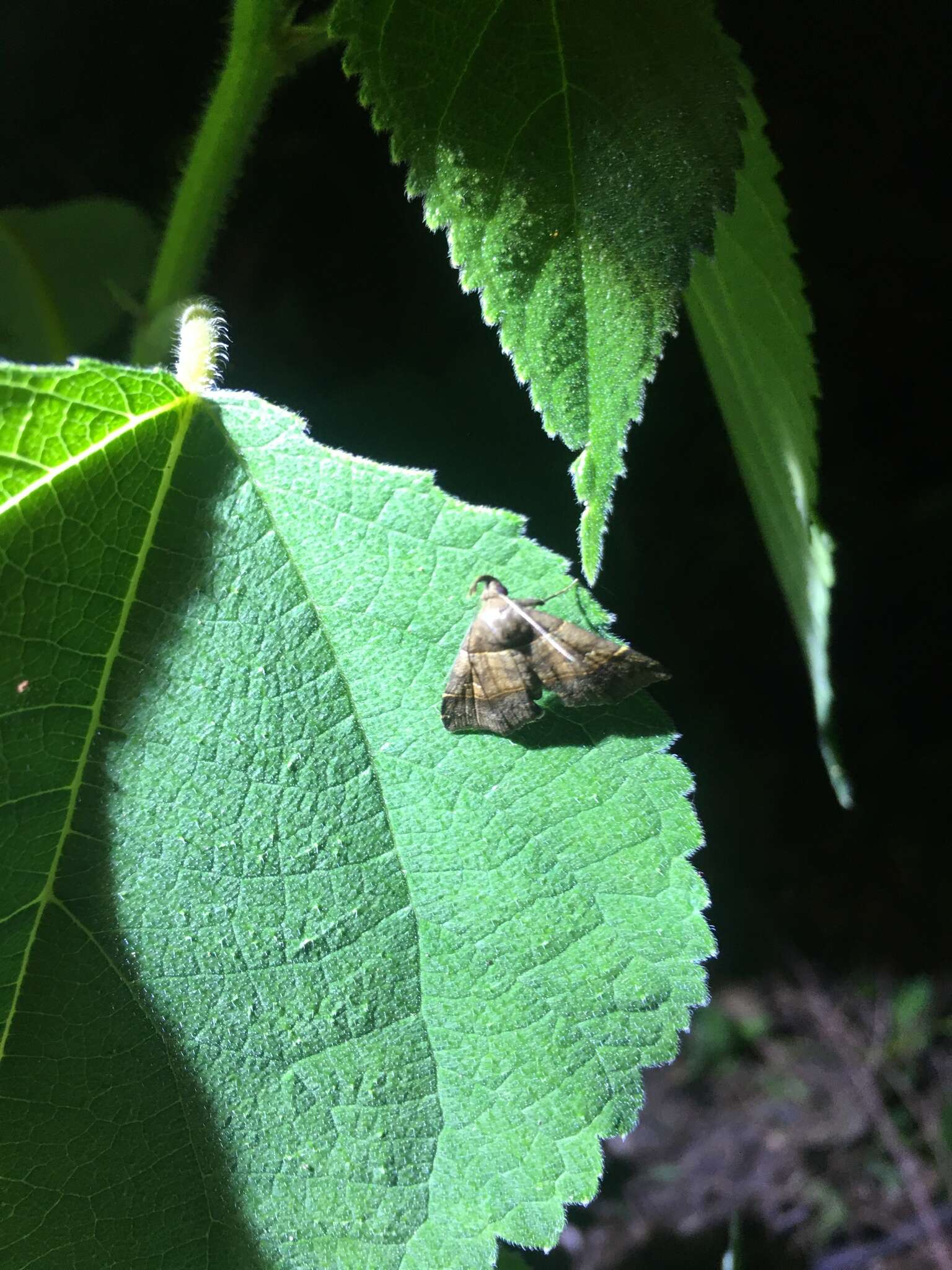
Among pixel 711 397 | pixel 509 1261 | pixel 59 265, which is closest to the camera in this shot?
pixel 509 1261

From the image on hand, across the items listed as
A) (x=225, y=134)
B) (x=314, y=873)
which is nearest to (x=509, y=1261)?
(x=314, y=873)

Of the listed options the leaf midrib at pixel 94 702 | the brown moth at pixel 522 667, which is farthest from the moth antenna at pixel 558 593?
the leaf midrib at pixel 94 702

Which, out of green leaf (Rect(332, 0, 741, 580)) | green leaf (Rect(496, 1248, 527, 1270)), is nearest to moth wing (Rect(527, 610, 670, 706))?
green leaf (Rect(332, 0, 741, 580))

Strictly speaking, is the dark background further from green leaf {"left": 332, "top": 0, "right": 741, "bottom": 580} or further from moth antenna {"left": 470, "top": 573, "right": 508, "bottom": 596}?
green leaf {"left": 332, "top": 0, "right": 741, "bottom": 580}

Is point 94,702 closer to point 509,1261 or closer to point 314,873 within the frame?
point 314,873

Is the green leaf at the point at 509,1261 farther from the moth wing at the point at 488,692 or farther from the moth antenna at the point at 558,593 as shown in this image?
the moth antenna at the point at 558,593
